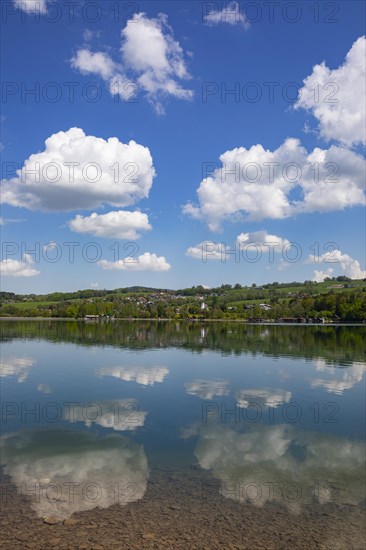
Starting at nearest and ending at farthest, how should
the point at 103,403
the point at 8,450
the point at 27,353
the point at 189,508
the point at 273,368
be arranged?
the point at 189,508, the point at 8,450, the point at 103,403, the point at 273,368, the point at 27,353

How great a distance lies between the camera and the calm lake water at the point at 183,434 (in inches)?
683

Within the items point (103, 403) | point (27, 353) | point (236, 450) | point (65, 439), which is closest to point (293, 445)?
point (236, 450)

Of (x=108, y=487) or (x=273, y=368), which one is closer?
(x=108, y=487)

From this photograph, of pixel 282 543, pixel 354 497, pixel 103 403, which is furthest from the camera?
pixel 103 403

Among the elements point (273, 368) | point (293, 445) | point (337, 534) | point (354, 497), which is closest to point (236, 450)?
point (293, 445)

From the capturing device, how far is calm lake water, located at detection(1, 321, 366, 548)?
17.4 meters

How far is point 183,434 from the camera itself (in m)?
24.3

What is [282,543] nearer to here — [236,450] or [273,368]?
[236,450]

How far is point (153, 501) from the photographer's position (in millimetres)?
16031

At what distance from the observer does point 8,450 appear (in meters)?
21.2

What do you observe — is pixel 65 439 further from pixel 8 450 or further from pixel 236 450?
pixel 236 450

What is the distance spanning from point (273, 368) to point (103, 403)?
25.7 meters

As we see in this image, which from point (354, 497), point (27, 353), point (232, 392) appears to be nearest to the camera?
point (354, 497)

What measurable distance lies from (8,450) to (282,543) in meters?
13.9
